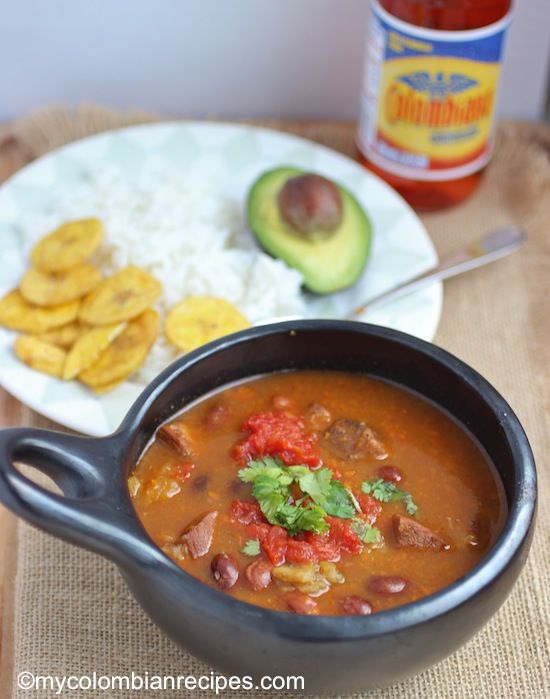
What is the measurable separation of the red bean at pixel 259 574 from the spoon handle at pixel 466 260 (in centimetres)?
108

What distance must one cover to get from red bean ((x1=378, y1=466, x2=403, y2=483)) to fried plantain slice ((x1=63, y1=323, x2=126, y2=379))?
33.1 inches

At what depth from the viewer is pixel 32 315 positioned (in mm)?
2490

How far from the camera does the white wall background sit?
316 cm

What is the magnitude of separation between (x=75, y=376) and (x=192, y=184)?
79 centimetres

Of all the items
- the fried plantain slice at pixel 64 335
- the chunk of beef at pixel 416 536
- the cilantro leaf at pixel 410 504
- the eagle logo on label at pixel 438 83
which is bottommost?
the fried plantain slice at pixel 64 335

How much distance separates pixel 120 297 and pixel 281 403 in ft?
2.25

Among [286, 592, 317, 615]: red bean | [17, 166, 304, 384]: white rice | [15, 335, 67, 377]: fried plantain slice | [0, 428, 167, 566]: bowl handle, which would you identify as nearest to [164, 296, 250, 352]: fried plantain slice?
[17, 166, 304, 384]: white rice

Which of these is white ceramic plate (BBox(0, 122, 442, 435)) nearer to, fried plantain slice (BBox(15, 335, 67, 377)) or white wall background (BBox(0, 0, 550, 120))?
fried plantain slice (BBox(15, 335, 67, 377))

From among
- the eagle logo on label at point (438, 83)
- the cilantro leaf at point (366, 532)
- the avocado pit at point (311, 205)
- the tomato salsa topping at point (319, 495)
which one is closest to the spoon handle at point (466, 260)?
the avocado pit at point (311, 205)

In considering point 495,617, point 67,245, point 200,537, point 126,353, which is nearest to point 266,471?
point 200,537

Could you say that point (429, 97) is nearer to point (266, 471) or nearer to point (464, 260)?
point (464, 260)

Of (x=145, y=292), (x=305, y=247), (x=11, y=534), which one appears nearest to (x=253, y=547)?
(x=11, y=534)

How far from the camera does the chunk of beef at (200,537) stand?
1.68 meters

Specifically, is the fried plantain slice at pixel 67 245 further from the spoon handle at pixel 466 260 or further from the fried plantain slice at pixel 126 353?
the spoon handle at pixel 466 260
